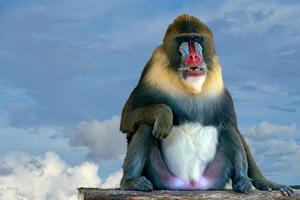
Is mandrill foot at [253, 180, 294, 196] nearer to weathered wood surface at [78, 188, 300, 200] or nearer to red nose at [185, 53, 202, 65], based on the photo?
weathered wood surface at [78, 188, 300, 200]

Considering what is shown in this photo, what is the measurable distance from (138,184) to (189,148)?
62 centimetres

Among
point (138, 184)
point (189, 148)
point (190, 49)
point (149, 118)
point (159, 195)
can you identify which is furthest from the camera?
point (189, 148)

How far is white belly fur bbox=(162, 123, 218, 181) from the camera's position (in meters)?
6.05

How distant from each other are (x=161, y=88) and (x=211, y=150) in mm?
682

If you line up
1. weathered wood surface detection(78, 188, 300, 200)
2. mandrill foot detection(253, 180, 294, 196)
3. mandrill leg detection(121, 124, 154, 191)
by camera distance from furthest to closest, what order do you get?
mandrill foot detection(253, 180, 294, 196)
mandrill leg detection(121, 124, 154, 191)
weathered wood surface detection(78, 188, 300, 200)

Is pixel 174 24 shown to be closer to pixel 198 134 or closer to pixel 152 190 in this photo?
pixel 198 134

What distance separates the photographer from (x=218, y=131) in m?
6.23

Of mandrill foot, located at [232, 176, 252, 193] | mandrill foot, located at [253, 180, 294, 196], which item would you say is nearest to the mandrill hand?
mandrill foot, located at [232, 176, 252, 193]

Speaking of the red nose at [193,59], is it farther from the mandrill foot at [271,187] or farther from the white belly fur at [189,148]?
the mandrill foot at [271,187]

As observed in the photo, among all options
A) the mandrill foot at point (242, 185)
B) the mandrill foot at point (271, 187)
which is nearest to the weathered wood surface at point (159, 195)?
the mandrill foot at point (242, 185)

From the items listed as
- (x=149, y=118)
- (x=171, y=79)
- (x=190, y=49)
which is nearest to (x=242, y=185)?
(x=149, y=118)

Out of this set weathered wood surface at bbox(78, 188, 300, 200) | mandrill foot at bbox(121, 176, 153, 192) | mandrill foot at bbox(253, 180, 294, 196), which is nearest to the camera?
weathered wood surface at bbox(78, 188, 300, 200)

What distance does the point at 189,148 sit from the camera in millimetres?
6078

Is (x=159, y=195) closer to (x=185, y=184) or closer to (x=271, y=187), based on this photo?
(x=185, y=184)
